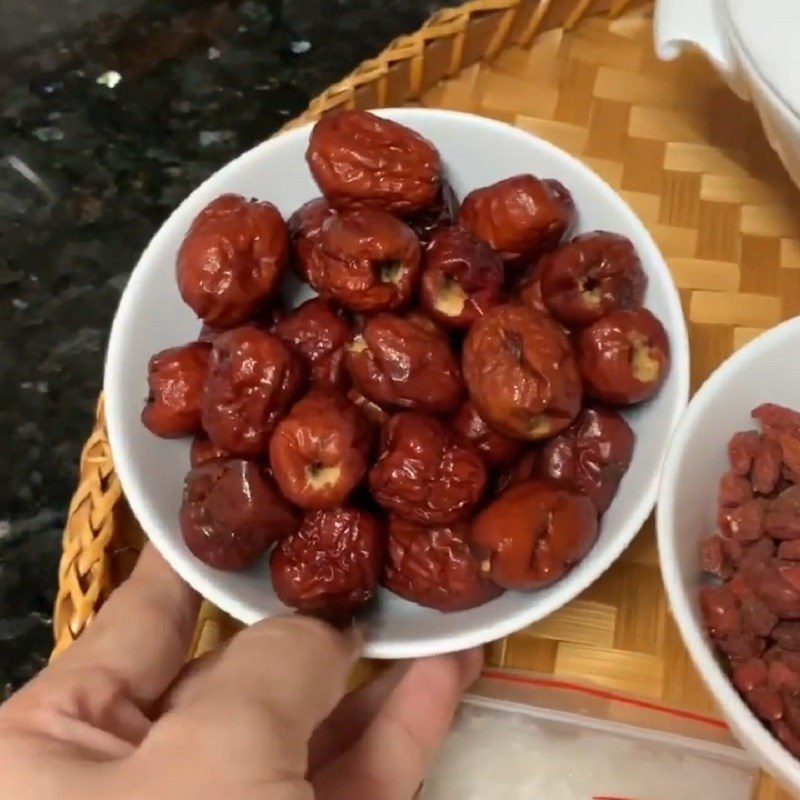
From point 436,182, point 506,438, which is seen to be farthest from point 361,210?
point 506,438

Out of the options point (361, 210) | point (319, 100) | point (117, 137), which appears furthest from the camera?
point (117, 137)

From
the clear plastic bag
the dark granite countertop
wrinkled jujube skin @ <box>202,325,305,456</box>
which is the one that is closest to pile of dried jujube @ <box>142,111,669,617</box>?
wrinkled jujube skin @ <box>202,325,305,456</box>

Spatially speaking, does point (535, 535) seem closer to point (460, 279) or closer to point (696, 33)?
point (460, 279)

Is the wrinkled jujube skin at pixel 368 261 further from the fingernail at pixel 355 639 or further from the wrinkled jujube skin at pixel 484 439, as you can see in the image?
the fingernail at pixel 355 639

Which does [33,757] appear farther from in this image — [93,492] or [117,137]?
[117,137]

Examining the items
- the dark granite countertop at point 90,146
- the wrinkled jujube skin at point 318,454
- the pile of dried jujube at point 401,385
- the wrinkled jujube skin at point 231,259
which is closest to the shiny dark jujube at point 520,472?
the pile of dried jujube at point 401,385

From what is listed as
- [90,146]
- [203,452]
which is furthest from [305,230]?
[90,146]

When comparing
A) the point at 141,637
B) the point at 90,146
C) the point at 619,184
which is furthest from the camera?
the point at 90,146
